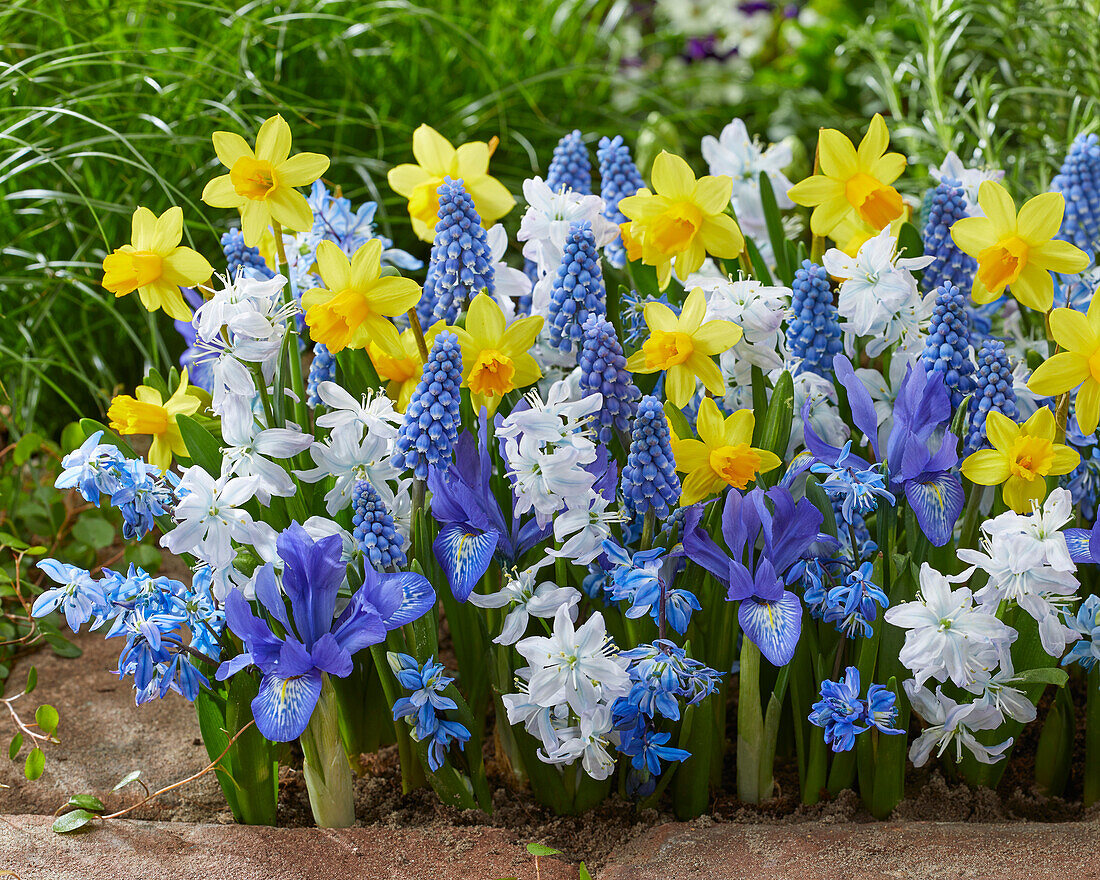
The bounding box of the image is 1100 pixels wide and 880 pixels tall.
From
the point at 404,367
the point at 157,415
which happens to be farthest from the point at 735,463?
the point at 157,415

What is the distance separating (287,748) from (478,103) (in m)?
1.74

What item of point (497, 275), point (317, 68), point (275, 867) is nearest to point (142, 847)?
point (275, 867)

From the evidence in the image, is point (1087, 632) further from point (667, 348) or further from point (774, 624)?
point (667, 348)

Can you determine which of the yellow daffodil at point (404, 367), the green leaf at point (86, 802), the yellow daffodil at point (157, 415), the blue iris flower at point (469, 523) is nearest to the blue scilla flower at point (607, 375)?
the blue iris flower at point (469, 523)

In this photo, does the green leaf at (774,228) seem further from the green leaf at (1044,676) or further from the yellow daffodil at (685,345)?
the green leaf at (1044,676)

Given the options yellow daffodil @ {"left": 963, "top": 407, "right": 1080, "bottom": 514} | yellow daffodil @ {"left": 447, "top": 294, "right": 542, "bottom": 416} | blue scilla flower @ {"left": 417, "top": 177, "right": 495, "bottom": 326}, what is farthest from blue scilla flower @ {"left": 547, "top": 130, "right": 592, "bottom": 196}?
yellow daffodil @ {"left": 963, "top": 407, "right": 1080, "bottom": 514}

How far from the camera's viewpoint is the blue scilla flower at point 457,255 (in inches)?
45.9

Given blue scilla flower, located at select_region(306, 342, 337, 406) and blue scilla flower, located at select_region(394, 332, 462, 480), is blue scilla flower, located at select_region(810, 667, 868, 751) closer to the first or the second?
blue scilla flower, located at select_region(394, 332, 462, 480)

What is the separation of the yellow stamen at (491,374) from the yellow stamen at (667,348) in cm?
15

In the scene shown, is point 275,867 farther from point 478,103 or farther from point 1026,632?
point 478,103

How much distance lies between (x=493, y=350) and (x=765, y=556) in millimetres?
368

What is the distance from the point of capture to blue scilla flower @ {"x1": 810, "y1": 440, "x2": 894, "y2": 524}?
3.55ft

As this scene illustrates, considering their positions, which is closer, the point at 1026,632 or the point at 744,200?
the point at 1026,632

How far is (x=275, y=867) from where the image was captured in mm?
1116
